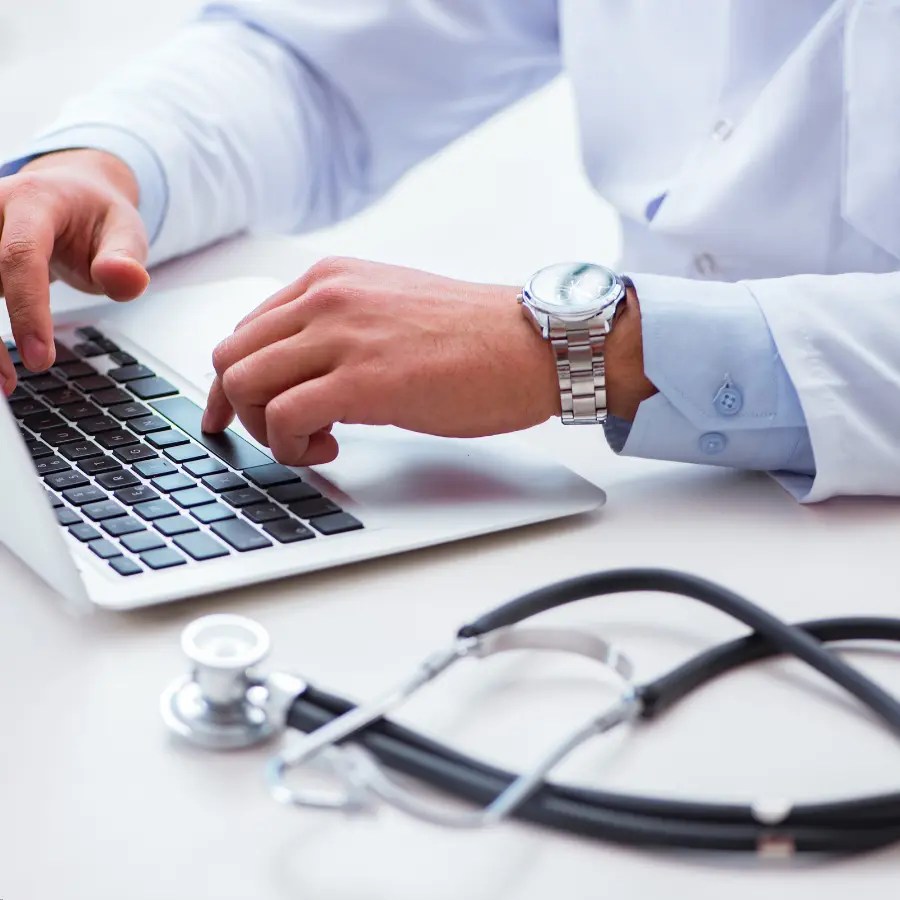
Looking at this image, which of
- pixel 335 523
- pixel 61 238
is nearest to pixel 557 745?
pixel 335 523

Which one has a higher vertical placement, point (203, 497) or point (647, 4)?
point (647, 4)

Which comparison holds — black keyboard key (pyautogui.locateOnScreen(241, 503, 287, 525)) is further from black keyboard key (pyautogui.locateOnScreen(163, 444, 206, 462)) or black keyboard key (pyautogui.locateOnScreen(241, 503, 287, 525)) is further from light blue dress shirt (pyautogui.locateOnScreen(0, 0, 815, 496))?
light blue dress shirt (pyautogui.locateOnScreen(0, 0, 815, 496))

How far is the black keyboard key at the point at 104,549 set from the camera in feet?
1.77

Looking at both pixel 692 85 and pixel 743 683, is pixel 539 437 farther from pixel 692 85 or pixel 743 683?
pixel 692 85

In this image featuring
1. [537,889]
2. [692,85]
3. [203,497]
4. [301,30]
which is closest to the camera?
[537,889]

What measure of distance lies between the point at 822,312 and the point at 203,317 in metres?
0.39

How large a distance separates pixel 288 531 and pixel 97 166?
0.45m

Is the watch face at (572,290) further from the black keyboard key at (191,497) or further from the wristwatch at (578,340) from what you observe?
the black keyboard key at (191,497)

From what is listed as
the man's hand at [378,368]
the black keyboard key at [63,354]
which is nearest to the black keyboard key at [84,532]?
the man's hand at [378,368]

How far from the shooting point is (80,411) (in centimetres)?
68

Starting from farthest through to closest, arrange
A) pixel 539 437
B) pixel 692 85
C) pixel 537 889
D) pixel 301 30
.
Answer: pixel 301 30, pixel 692 85, pixel 539 437, pixel 537 889

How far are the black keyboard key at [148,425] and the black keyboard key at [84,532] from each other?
0.34 feet

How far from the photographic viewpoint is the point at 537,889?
389mm

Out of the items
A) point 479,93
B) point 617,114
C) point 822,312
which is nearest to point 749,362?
point 822,312
